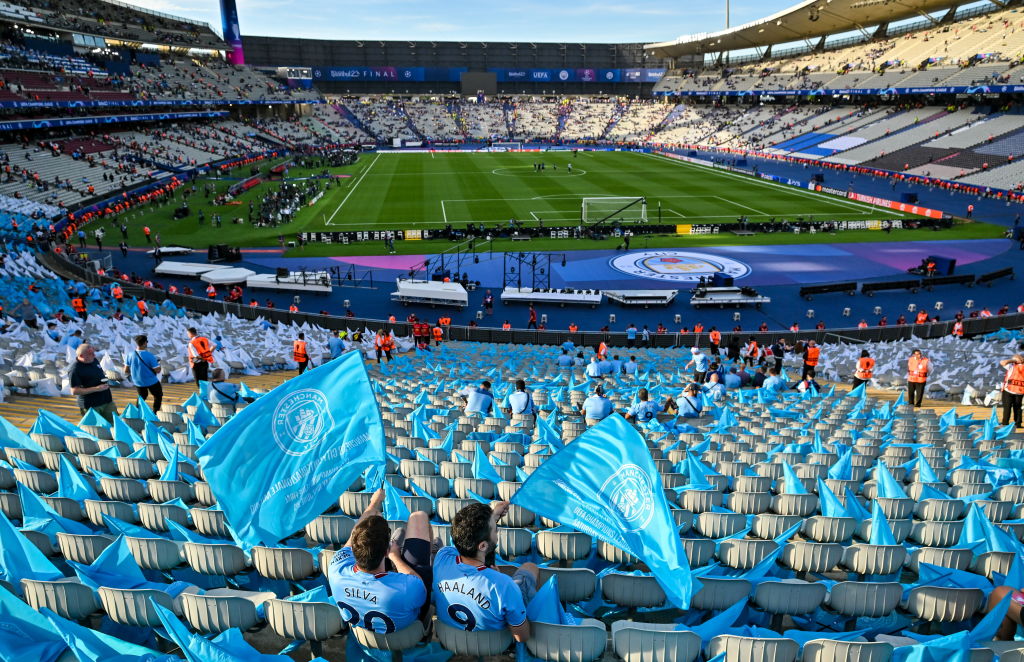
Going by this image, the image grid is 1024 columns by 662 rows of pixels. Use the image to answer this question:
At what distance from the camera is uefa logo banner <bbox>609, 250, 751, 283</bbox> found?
3572cm

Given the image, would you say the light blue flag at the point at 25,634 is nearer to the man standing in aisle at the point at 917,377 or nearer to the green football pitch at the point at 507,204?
the man standing in aisle at the point at 917,377

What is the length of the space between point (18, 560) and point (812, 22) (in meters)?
109

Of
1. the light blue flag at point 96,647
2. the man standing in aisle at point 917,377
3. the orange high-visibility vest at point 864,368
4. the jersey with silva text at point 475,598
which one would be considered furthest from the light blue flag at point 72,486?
the orange high-visibility vest at point 864,368

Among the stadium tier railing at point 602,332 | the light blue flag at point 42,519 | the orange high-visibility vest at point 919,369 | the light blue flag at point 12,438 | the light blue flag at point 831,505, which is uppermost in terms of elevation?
the light blue flag at point 42,519

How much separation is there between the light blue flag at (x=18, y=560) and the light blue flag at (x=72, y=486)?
1620 millimetres

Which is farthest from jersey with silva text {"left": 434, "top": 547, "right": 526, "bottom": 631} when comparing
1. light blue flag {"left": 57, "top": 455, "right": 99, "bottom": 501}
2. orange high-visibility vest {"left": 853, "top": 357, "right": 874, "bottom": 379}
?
orange high-visibility vest {"left": 853, "top": 357, "right": 874, "bottom": 379}

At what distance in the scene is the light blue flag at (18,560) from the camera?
421 centimetres

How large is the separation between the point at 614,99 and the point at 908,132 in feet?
234

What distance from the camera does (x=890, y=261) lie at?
3803cm

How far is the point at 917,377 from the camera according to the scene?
542 inches

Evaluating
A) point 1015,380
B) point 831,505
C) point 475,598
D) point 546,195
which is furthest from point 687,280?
point 475,598

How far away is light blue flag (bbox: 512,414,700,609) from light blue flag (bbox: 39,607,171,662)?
7.61 ft

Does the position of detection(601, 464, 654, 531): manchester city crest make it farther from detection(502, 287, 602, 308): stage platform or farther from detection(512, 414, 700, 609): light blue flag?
detection(502, 287, 602, 308): stage platform

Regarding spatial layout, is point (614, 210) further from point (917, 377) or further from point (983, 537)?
point (983, 537)
